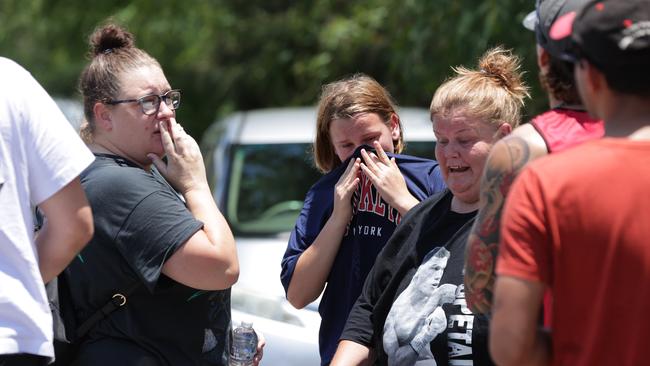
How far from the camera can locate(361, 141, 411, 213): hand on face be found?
3.42m

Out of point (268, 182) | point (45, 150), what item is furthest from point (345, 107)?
point (268, 182)

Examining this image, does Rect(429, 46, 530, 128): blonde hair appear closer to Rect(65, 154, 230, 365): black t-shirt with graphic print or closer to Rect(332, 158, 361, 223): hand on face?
Rect(332, 158, 361, 223): hand on face

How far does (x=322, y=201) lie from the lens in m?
3.68

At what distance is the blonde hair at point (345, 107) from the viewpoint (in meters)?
3.69

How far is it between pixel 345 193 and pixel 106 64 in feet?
3.02

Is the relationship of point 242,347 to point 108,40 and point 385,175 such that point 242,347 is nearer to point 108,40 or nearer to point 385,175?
point 385,175

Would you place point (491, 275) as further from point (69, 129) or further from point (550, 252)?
point (69, 129)

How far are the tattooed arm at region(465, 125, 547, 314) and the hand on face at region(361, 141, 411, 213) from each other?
103 cm

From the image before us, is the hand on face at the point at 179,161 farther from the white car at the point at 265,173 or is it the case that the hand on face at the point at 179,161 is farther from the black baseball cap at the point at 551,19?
the white car at the point at 265,173

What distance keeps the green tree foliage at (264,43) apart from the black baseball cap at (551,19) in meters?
5.43

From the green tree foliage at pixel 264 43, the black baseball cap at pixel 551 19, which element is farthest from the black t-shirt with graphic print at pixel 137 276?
the green tree foliage at pixel 264 43

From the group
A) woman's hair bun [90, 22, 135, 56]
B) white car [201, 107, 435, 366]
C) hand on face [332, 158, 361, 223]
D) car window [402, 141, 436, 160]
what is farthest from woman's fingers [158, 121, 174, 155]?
car window [402, 141, 436, 160]

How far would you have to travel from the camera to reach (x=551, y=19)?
7.62 feet

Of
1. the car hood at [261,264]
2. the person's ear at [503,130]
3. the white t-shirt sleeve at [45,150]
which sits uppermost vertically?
the white t-shirt sleeve at [45,150]
